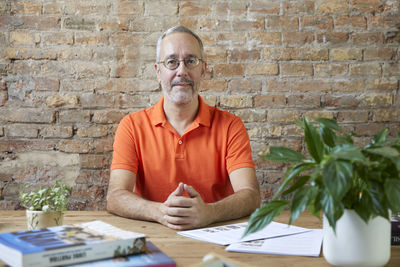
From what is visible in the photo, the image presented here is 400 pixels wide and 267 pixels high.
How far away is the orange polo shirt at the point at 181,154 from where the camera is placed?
1.94m

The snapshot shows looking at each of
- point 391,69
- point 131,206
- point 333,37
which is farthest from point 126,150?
point 391,69

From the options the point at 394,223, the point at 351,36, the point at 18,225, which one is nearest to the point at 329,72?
the point at 351,36

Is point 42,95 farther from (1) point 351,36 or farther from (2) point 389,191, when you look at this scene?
(2) point 389,191

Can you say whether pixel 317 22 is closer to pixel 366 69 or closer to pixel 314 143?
pixel 366 69

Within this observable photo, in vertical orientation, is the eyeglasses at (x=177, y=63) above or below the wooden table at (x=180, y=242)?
above

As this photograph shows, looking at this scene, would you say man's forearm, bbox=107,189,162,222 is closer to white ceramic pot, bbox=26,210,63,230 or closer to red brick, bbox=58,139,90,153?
white ceramic pot, bbox=26,210,63,230

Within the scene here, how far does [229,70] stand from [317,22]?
0.60m

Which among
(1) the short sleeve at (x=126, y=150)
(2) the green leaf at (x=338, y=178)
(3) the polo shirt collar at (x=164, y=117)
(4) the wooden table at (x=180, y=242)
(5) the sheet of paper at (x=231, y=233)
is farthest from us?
(3) the polo shirt collar at (x=164, y=117)

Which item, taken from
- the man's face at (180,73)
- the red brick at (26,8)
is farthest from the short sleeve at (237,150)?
the red brick at (26,8)

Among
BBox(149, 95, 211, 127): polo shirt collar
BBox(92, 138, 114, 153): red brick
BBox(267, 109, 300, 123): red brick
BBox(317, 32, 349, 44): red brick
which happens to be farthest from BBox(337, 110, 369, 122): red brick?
BBox(92, 138, 114, 153): red brick

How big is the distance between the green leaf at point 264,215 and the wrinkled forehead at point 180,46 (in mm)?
1315

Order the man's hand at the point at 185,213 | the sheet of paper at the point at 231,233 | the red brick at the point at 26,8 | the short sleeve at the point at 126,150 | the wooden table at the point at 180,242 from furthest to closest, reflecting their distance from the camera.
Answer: the red brick at the point at 26,8, the short sleeve at the point at 126,150, the man's hand at the point at 185,213, the sheet of paper at the point at 231,233, the wooden table at the point at 180,242

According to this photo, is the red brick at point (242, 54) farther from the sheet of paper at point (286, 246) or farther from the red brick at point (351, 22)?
the sheet of paper at point (286, 246)

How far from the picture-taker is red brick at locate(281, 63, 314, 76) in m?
2.41
